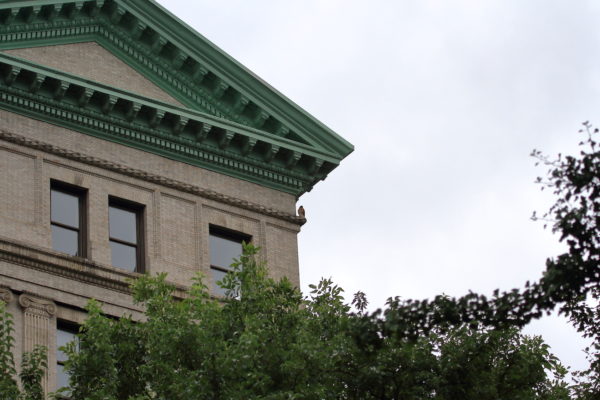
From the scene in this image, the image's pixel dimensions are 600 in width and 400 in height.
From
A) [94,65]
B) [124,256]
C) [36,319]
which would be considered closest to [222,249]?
[124,256]

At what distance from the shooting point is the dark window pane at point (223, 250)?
37.2m

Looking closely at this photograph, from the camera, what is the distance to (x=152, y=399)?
1033 inches

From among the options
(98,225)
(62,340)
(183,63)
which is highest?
(183,63)

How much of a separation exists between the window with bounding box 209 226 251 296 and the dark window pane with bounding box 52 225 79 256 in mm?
3574

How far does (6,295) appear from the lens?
32.8 metres

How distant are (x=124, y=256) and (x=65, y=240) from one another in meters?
1.56

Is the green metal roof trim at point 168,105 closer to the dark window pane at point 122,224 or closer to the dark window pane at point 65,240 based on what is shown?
the dark window pane at point 122,224

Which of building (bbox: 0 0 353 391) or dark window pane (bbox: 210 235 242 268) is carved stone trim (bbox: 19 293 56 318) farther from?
dark window pane (bbox: 210 235 242 268)

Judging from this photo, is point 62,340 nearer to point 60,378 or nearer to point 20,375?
point 60,378

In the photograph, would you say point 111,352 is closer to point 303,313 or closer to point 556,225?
point 303,313

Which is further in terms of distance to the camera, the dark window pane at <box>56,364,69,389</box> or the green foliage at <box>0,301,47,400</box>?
the dark window pane at <box>56,364,69,389</box>

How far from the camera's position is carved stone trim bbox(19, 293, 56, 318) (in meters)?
33.0

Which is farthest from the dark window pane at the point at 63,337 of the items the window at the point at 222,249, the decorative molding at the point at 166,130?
the decorative molding at the point at 166,130

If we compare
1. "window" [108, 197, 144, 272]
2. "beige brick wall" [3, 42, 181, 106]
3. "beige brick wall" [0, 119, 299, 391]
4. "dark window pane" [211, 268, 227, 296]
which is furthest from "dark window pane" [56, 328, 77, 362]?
"beige brick wall" [3, 42, 181, 106]
